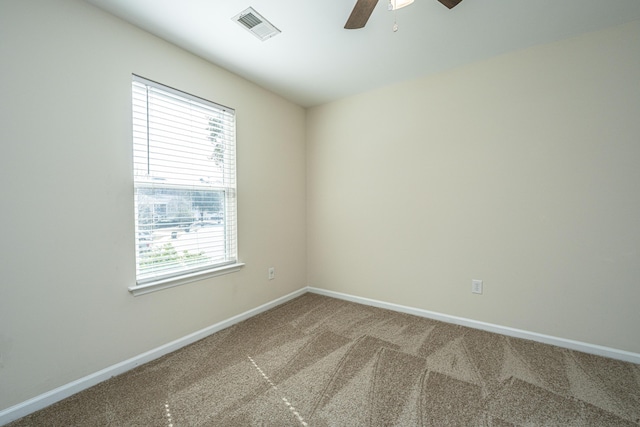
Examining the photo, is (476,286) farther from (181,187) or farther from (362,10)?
(181,187)

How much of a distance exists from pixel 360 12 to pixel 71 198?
2134 mm

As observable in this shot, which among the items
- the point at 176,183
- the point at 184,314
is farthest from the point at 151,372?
the point at 176,183

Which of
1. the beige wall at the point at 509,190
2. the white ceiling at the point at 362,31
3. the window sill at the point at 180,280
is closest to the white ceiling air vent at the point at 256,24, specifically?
the white ceiling at the point at 362,31

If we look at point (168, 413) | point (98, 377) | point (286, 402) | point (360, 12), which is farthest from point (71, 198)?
point (360, 12)

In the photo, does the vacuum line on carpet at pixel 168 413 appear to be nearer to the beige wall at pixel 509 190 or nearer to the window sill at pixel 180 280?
the window sill at pixel 180 280

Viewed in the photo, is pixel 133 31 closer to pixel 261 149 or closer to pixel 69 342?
pixel 261 149

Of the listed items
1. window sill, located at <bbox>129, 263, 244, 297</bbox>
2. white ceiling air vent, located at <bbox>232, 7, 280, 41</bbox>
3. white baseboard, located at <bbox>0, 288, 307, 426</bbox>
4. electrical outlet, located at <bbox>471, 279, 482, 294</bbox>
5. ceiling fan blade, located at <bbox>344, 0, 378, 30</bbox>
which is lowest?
white baseboard, located at <bbox>0, 288, 307, 426</bbox>

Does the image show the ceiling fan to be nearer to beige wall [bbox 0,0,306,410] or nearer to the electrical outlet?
beige wall [bbox 0,0,306,410]

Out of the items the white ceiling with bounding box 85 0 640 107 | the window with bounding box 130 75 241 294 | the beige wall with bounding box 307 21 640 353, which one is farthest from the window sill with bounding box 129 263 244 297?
the white ceiling with bounding box 85 0 640 107

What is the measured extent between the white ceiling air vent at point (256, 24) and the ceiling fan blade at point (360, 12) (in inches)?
27.1

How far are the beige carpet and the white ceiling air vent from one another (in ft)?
8.36

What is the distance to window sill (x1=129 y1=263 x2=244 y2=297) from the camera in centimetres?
201

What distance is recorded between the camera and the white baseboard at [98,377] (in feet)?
4.96

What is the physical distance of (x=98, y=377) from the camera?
1.81 m
